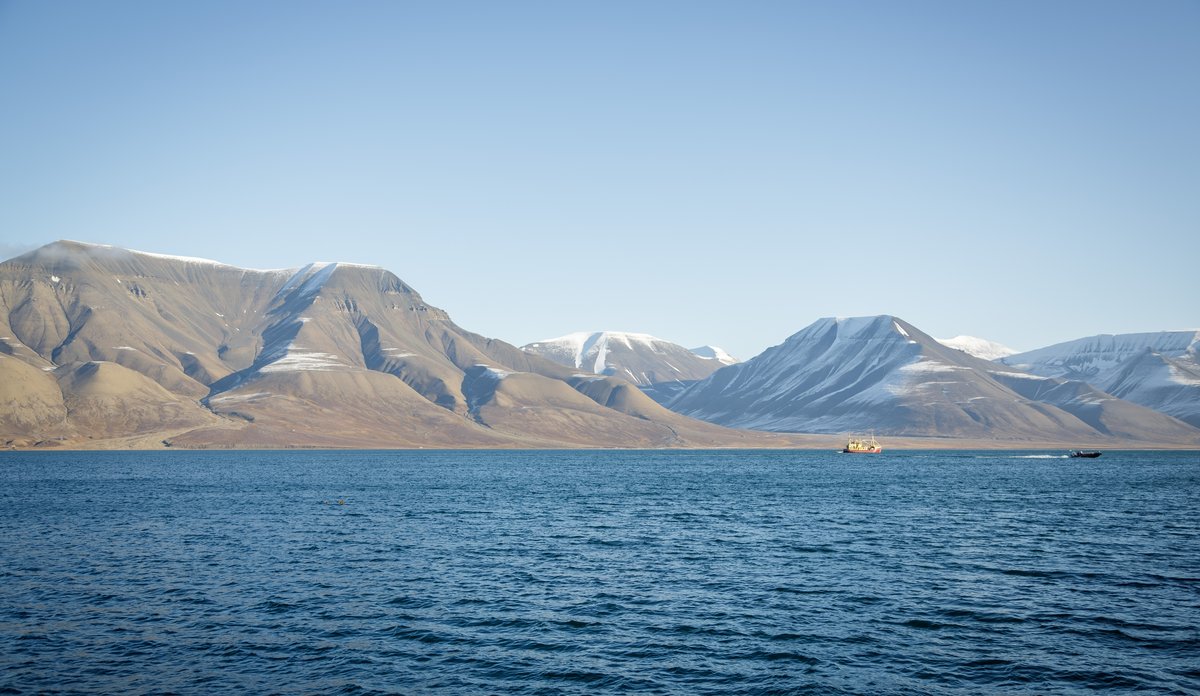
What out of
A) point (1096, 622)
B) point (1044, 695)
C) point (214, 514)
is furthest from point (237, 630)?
point (214, 514)

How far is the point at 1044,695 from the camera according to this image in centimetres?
3841

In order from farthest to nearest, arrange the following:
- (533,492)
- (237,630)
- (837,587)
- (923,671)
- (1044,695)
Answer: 1. (533,492)
2. (837,587)
3. (237,630)
4. (923,671)
5. (1044,695)

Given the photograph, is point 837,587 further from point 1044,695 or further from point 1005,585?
point 1044,695

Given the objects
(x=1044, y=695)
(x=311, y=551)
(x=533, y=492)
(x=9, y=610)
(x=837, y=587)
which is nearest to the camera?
(x=1044, y=695)

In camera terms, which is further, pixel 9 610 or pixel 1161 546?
pixel 1161 546

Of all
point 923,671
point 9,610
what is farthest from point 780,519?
point 9,610

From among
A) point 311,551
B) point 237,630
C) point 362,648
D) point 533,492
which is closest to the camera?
point 362,648

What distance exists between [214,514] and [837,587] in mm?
79804

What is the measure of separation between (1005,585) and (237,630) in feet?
160

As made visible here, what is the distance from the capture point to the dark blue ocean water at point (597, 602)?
41.5 meters

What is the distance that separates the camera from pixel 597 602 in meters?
57.3

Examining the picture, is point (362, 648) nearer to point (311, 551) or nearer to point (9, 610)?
point (9, 610)

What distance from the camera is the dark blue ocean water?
41500mm

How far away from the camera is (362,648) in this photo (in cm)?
4612
